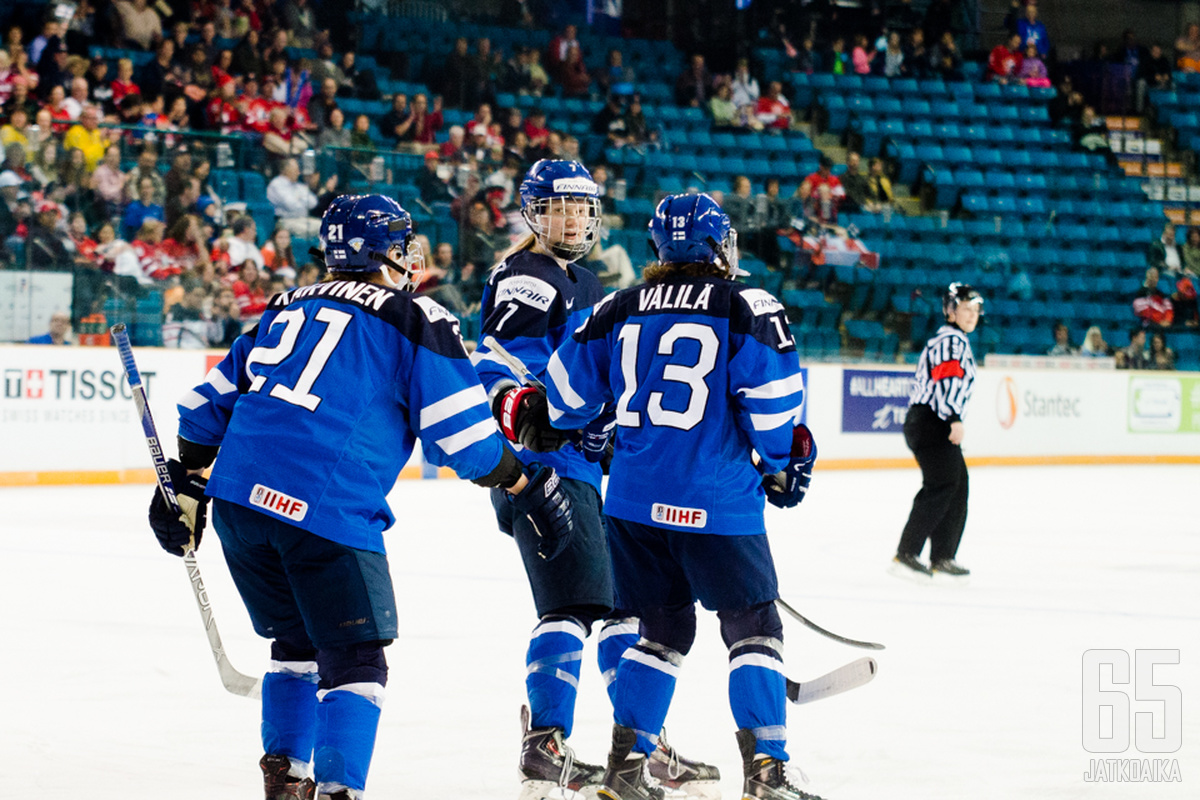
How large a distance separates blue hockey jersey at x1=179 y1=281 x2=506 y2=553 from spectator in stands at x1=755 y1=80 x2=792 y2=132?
15583mm

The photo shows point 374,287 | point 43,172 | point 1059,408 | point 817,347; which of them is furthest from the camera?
point 1059,408

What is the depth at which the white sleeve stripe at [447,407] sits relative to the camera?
2.98 metres

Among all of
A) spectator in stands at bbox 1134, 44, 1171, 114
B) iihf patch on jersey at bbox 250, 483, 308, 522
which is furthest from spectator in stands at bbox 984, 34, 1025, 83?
iihf patch on jersey at bbox 250, 483, 308, 522

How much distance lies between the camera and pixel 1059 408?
15789mm

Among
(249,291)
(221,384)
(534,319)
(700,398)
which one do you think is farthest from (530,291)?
(249,291)

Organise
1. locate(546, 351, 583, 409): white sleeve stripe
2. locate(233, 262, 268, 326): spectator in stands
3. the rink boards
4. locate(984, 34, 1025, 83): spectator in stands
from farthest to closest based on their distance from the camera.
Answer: locate(984, 34, 1025, 83): spectator in stands, locate(233, 262, 268, 326): spectator in stands, the rink boards, locate(546, 351, 583, 409): white sleeve stripe

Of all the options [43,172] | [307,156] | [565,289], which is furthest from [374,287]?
[307,156]

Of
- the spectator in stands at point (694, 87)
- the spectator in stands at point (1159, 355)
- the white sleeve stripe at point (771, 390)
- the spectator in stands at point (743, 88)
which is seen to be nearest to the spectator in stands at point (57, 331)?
the white sleeve stripe at point (771, 390)

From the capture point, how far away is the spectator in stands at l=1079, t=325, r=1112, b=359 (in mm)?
16375

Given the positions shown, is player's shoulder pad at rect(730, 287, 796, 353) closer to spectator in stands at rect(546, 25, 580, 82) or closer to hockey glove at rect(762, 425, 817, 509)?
hockey glove at rect(762, 425, 817, 509)

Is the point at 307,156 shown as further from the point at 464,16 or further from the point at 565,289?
the point at 565,289

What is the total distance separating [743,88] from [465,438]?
15.9 meters

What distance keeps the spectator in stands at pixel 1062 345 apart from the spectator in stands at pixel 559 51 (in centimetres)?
614

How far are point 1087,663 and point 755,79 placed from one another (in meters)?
14.4
